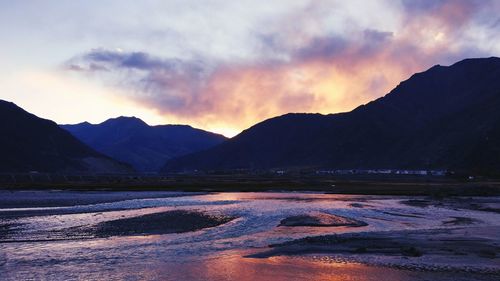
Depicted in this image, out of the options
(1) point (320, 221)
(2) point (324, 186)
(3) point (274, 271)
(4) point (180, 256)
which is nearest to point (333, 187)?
(2) point (324, 186)

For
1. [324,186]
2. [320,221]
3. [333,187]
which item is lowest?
[320,221]

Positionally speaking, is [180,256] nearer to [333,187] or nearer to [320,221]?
[320,221]

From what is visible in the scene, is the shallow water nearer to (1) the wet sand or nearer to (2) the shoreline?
(1) the wet sand

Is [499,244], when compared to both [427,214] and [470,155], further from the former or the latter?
[470,155]

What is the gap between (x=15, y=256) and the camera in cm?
2359

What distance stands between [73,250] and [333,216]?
25358 millimetres

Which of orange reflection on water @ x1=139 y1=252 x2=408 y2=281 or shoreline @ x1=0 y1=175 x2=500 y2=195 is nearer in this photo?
orange reflection on water @ x1=139 y1=252 x2=408 y2=281

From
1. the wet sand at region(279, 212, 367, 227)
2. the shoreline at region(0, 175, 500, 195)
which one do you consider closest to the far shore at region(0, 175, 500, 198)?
the shoreline at region(0, 175, 500, 195)

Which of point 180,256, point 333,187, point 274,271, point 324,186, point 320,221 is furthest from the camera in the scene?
point 324,186

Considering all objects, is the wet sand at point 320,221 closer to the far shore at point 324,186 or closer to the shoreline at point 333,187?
the far shore at point 324,186

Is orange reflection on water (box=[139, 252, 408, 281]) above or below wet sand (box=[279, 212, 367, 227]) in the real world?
below

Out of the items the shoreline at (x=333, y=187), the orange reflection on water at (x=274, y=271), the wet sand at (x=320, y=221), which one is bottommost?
the orange reflection on water at (x=274, y=271)

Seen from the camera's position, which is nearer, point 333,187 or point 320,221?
point 320,221

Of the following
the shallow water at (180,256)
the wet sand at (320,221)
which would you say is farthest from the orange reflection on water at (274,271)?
the wet sand at (320,221)
